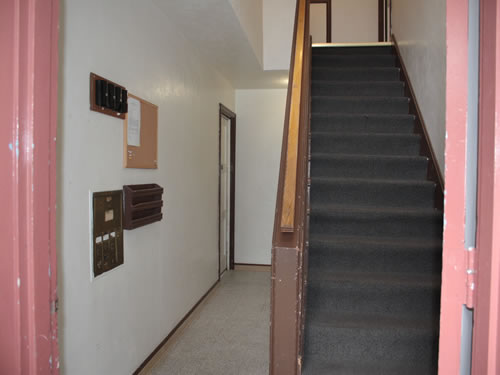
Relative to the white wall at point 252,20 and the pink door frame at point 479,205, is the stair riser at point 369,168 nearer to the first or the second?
the white wall at point 252,20

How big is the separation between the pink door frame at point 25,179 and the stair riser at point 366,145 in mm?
2328

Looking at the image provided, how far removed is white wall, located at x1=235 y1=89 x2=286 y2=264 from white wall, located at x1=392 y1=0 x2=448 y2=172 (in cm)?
191

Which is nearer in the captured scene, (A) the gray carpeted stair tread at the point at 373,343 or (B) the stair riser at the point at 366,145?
(A) the gray carpeted stair tread at the point at 373,343

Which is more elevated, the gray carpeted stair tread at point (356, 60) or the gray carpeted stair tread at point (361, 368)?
the gray carpeted stair tread at point (356, 60)

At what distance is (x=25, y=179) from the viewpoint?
82 cm

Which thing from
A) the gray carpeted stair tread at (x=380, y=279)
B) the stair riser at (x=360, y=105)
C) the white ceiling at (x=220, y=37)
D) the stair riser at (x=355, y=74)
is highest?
the white ceiling at (x=220, y=37)

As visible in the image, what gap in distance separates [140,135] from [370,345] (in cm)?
177

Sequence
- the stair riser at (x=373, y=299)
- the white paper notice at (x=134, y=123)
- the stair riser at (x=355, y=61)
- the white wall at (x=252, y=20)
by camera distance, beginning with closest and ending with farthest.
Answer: the stair riser at (x=373, y=299)
the white paper notice at (x=134, y=123)
the white wall at (x=252, y=20)
the stair riser at (x=355, y=61)

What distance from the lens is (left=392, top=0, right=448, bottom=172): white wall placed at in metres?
2.38

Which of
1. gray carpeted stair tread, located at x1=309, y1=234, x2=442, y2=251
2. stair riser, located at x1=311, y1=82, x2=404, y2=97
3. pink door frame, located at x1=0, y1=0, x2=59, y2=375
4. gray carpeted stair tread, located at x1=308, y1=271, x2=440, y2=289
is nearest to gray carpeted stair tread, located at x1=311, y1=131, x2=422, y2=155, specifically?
stair riser, located at x1=311, y1=82, x2=404, y2=97

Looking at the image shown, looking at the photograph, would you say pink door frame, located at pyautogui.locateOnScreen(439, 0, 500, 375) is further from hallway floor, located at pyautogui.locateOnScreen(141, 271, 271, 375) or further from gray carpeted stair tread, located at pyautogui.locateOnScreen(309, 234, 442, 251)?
hallway floor, located at pyautogui.locateOnScreen(141, 271, 271, 375)

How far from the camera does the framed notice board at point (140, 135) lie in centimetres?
212

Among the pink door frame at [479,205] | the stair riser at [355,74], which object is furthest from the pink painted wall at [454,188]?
the stair riser at [355,74]

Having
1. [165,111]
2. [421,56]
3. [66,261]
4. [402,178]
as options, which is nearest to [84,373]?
[66,261]
